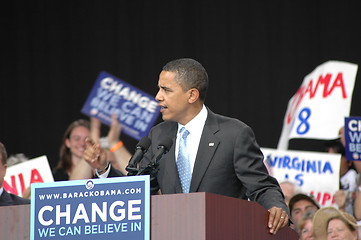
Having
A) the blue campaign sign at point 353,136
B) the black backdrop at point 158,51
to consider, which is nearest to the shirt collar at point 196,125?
the blue campaign sign at point 353,136

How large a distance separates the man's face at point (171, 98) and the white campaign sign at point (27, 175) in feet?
7.50

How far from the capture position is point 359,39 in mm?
6379

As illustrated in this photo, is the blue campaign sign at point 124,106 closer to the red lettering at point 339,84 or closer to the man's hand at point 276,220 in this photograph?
the red lettering at point 339,84

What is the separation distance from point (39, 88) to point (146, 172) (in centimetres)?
527

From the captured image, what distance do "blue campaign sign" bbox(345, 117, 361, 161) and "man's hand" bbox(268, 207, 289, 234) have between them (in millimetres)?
2251

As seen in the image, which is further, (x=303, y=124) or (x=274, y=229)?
(x=303, y=124)

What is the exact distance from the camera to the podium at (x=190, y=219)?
2326 millimetres

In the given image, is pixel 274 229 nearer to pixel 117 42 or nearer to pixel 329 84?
pixel 329 84

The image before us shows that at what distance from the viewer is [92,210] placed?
7.88 feet

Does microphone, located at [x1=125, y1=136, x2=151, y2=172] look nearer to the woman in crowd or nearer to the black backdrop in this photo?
the woman in crowd

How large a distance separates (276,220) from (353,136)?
2.33m

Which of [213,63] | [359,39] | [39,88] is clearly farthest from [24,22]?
[359,39]

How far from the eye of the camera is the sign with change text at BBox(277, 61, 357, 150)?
18.1ft

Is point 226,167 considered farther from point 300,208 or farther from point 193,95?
point 300,208
